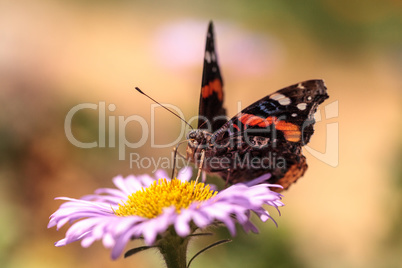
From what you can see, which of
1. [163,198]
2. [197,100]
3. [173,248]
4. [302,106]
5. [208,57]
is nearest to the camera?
[173,248]

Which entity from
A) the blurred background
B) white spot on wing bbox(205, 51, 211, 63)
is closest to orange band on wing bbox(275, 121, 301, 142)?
white spot on wing bbox(205, 51, 211, 63)

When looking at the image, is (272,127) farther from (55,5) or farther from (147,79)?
(55,5)

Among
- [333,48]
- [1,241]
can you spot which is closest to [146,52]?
[333,48]

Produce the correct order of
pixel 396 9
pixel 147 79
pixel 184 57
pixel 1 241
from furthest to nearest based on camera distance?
pixel 147 79, pixel 396 9, pixel 184 57, pixel 1 241

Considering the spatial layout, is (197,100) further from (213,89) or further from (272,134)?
(272,134)

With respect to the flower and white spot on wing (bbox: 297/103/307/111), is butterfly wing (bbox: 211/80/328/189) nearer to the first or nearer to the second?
white spot on wing (bbox: 297/103/307/111)

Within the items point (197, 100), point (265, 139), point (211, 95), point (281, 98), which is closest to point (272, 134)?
point (265, 139)
